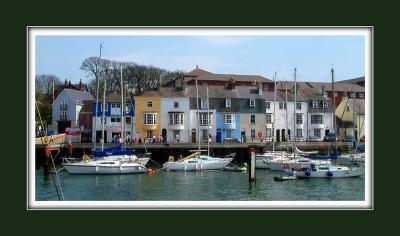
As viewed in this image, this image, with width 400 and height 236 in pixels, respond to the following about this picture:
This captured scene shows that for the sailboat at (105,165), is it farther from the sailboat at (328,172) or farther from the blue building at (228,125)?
the blue building at (228,125)

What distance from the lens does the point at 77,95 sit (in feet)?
129

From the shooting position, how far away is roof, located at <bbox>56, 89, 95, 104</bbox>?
37.7 m

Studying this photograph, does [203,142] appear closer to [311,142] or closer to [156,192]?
[311,142]

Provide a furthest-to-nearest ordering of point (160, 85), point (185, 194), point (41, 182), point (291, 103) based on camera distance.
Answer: point (291, 103), point (160, 85), point (41, 182), point (185, 194)

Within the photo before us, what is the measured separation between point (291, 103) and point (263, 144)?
6.57m

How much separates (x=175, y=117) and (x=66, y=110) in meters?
7.24

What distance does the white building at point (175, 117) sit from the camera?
3647 centimetres

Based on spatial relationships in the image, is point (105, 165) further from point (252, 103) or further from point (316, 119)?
point (316, 119)

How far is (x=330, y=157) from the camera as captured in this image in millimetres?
26297

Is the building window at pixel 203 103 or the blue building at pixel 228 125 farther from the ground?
the building window at pixel 203 103

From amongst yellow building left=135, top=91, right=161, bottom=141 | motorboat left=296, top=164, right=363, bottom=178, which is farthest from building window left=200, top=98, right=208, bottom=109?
motorboat left=296, top=164, right=363, bottom=178

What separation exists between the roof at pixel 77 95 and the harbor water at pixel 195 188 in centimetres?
1273

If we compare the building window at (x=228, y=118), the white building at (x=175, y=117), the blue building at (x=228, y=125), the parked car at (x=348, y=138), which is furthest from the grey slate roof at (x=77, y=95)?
the parked car at (x=348, y=138)

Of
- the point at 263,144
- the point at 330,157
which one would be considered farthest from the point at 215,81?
the point at 330,157
